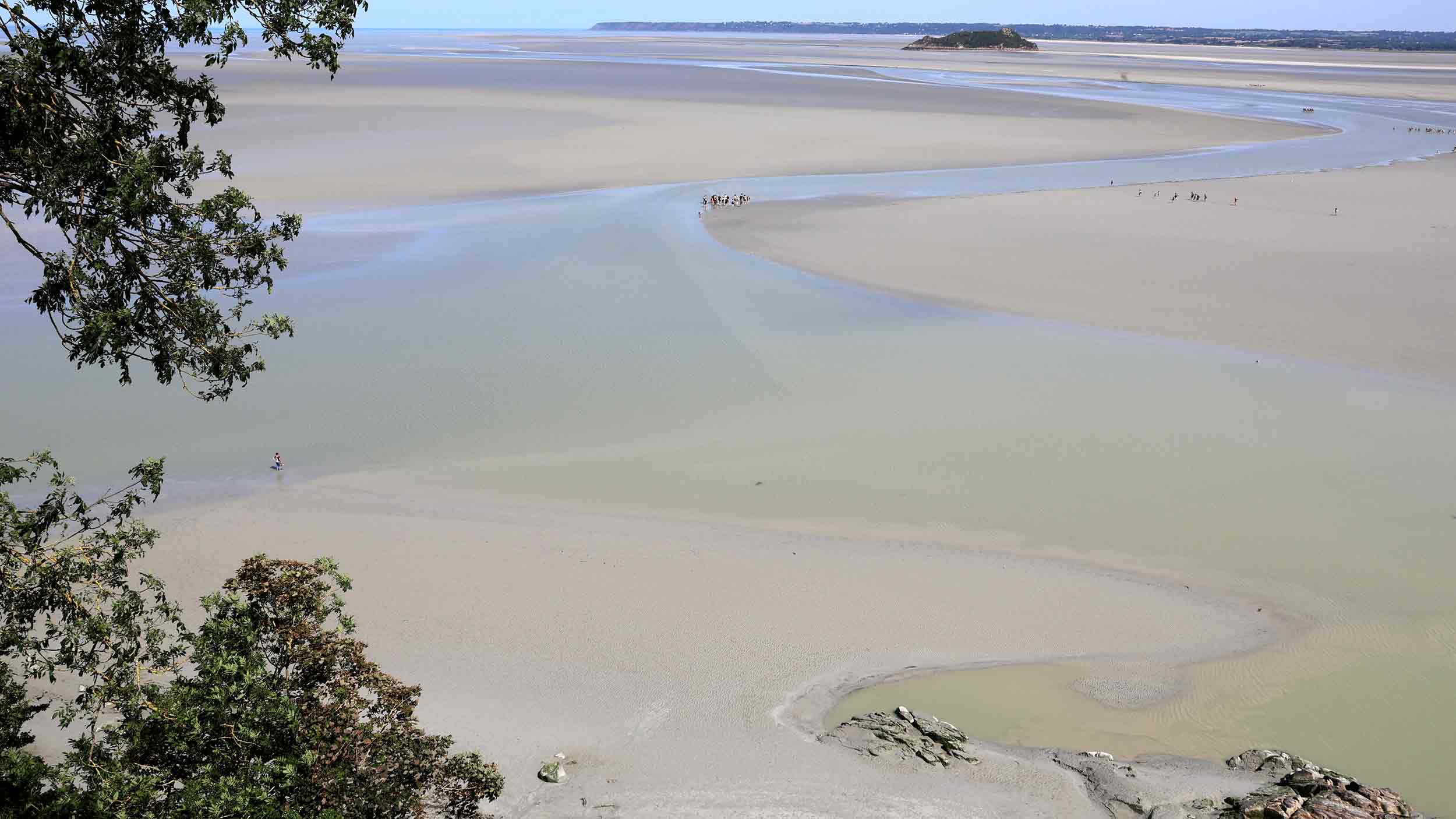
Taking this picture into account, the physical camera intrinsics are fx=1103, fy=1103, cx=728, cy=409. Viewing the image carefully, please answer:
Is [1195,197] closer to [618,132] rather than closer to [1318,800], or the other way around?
[618,132]

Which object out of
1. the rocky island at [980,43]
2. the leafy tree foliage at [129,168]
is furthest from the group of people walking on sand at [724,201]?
the rocky island at [980,43]

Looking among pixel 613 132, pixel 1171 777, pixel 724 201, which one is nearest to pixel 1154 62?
pixel 613 132

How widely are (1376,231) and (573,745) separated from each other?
31.7m

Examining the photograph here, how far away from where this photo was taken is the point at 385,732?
23.5ft

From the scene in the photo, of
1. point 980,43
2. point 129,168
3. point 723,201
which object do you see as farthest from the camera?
point 980,43

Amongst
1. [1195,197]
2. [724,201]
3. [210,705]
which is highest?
[724,201]

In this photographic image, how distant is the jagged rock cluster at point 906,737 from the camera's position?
33.0ft

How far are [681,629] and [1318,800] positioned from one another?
6.45 m

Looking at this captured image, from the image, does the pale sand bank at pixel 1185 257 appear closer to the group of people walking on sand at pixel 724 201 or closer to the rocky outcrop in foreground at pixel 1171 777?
the group of people walking on sand at pixel 724 201

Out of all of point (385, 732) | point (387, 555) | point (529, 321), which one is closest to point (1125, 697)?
point (385, 732)

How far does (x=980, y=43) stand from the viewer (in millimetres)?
169125

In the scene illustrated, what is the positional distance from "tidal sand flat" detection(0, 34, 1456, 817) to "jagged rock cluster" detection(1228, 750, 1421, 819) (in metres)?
1.29

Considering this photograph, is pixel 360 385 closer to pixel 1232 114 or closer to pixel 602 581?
pixel 602 581

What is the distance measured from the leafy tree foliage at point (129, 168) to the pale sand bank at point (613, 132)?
98.4 feet
